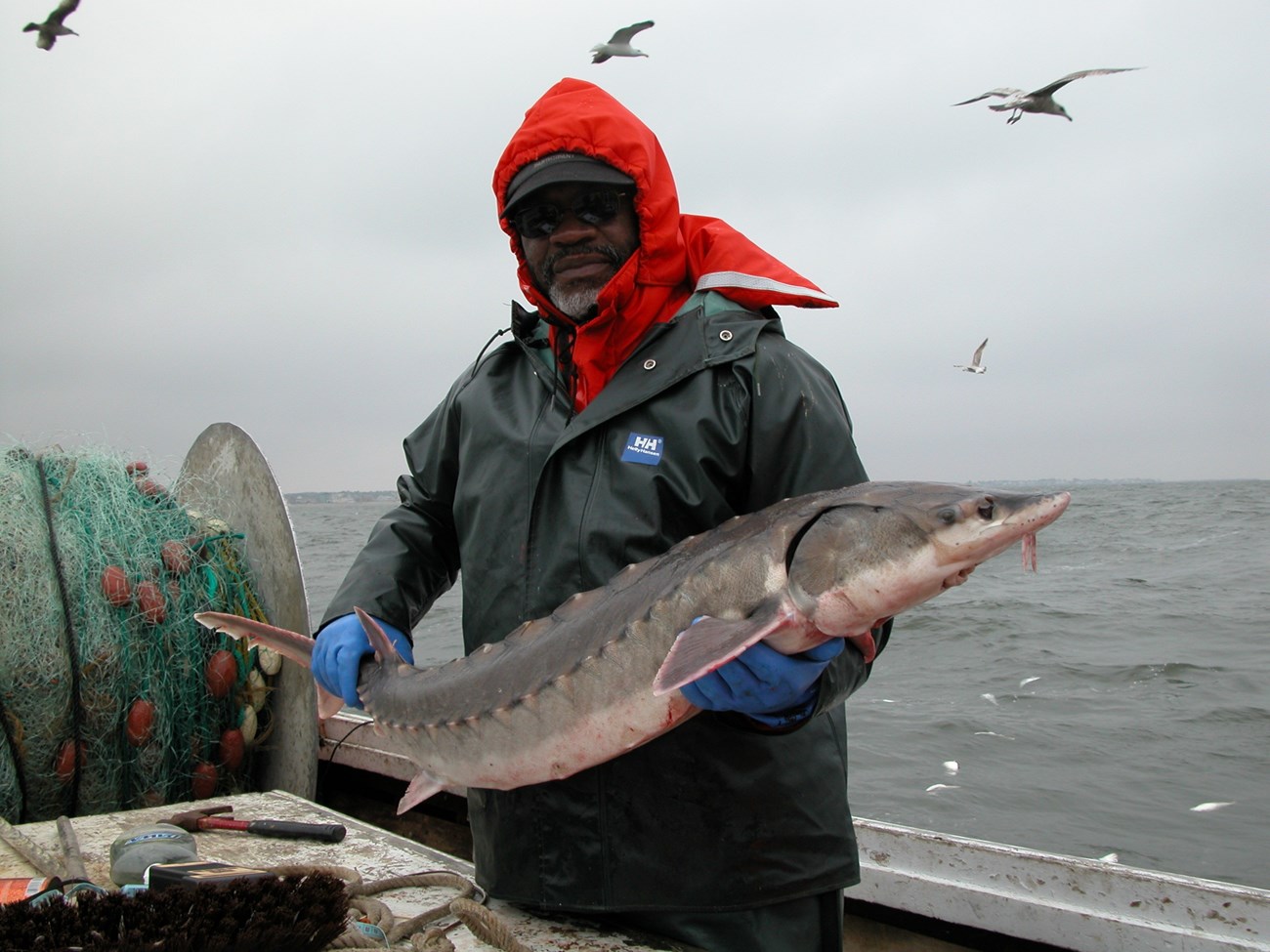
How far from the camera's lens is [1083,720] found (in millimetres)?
9711

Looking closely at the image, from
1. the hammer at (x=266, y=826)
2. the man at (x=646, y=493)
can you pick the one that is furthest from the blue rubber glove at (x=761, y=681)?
the hammer at (x=266, y=826)

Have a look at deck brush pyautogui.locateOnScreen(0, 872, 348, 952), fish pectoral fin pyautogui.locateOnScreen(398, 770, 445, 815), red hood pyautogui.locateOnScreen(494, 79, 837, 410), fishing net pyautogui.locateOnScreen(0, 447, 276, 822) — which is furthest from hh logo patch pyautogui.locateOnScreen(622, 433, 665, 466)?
fishing net pyautogui.locateOnScreen(0, 447, 276, 822)

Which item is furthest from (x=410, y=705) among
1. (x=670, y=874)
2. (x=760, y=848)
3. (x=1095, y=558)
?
(x=1095, y=558)

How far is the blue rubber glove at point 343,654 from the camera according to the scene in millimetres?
2816

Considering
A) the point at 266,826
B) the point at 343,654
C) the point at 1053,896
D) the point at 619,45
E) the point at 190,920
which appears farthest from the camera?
the point at 619,45

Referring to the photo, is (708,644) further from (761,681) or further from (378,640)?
(378,640)

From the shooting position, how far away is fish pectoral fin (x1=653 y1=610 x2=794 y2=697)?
189 centimetres

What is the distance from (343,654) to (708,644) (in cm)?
128

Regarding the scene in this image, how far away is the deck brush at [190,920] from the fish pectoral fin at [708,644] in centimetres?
81

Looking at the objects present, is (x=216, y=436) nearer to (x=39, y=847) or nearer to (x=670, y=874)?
(x=39, y=847)

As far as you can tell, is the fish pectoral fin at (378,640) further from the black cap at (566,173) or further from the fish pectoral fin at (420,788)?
the black cap at (566,173)

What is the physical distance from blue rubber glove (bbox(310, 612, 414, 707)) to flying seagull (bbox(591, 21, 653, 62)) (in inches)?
201

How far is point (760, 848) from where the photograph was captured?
2.27 metres

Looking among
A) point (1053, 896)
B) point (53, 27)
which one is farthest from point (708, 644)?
point (53, 27)
